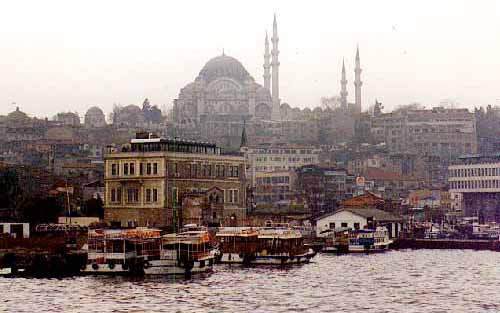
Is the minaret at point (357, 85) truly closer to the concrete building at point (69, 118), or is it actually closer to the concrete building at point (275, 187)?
the concrete building at point (69, 118)

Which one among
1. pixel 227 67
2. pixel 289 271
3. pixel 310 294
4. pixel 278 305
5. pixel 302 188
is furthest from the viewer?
pixel 227 67

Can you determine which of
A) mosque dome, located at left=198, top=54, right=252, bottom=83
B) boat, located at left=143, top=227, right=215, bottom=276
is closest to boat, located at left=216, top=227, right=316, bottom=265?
boat, located at left=143, top=227, right=215, bottom=276

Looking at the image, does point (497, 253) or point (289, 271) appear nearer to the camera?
point (289, 271)

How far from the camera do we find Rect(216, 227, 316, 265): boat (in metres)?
55.3

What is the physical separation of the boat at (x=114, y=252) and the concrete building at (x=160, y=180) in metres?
18.9

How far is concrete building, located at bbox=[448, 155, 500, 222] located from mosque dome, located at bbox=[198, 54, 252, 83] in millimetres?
80309

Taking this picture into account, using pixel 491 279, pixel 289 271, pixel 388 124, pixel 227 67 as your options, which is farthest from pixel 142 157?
pixel 227 67

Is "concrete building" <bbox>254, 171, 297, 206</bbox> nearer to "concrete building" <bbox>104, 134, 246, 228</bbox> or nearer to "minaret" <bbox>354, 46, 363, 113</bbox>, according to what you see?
"concrete building" <bbox>104, 134, 246, 228</bbox>

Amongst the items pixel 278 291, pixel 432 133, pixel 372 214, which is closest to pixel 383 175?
pixel 432 133

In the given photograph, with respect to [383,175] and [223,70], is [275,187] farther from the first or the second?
[223,70]

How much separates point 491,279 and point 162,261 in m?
14.4

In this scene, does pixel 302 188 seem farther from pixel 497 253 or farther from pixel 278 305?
pixel 278 305

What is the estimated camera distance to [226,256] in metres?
55.6

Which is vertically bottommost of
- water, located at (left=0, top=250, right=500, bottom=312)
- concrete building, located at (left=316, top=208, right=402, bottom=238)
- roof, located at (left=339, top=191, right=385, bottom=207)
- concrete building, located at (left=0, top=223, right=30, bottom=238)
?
water, located at (left=0, top=250, right=500, bottom=312)
